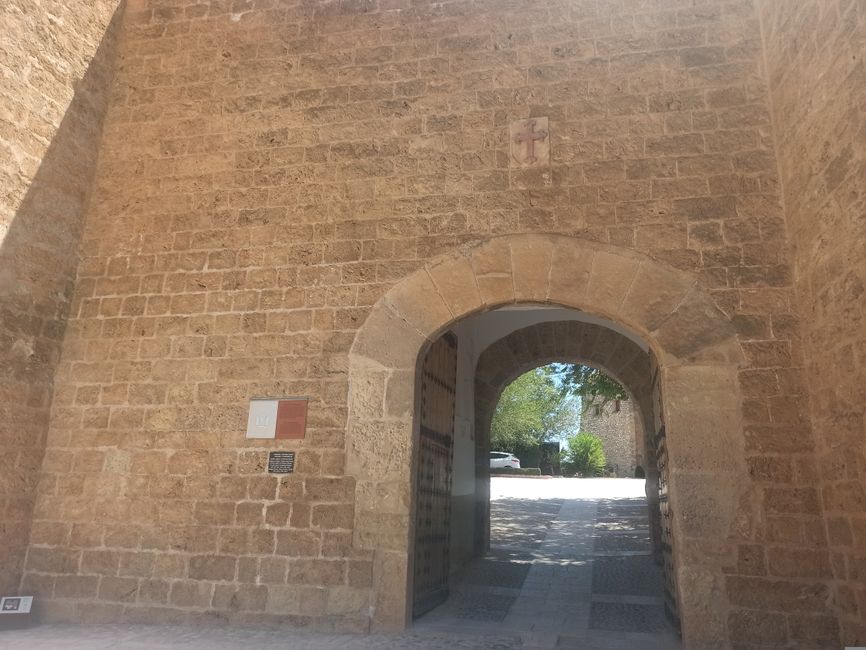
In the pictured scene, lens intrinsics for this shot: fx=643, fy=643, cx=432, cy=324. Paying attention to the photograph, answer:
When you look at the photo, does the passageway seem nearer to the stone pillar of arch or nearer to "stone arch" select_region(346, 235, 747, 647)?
"stone arch" select_region(346, 235, 747, 647)

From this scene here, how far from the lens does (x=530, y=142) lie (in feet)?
15.1

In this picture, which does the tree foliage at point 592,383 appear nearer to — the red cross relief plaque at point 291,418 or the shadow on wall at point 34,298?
the red cross relief plaque at point 291,418

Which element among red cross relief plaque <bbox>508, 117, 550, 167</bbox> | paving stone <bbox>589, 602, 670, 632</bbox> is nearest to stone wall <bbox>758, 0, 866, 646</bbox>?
paving stone <bbox>589, 602, 670, 632</bbox>

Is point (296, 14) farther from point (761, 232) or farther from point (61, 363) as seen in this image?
point (761, 232)

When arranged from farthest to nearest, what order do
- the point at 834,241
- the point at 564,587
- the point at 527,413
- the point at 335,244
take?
the point at 527,413, the point at 564,587, the point at 335,244, the point at 834,241

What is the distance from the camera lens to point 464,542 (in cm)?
674

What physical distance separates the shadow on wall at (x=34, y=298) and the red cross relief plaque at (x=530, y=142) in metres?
3.49

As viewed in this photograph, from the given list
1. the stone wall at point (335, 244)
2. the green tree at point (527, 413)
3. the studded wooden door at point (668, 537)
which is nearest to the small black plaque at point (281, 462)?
the stone wall at point (335, 244)

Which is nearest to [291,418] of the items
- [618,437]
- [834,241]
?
[834,241]

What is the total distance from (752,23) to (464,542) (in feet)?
17.3

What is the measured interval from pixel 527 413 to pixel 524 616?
72.5 ft

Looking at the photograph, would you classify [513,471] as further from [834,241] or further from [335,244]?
[834,241]

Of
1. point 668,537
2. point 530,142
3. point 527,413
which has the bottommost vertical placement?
point 668,537

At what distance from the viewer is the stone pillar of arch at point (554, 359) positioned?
7180 mm
